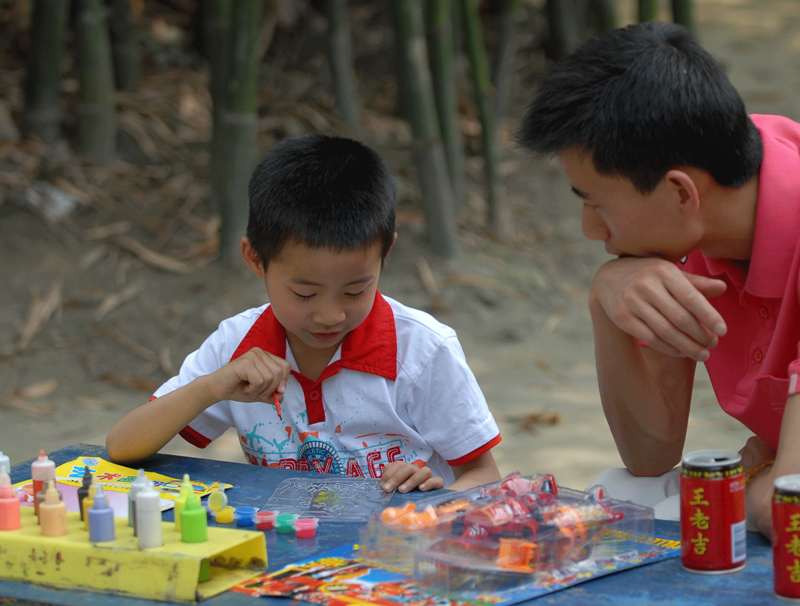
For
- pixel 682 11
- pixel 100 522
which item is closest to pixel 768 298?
pixel 100 522

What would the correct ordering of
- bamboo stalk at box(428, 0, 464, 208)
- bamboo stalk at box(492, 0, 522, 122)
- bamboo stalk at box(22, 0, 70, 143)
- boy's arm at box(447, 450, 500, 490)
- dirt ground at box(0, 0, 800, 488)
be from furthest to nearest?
bamboo stalk at box(492, 0, 522, 122) < bamboo stalk at box(428, 0, 464, 208) < bamboo stalk at box(22, 0, 70, 143) < dirt ground at box(0, 0, 800, 488) < boy's arm at box(447, 450, 500, 490)

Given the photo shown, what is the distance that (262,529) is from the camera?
154cm

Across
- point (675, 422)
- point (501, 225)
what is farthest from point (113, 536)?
point (501, 225)

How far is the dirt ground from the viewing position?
399cm

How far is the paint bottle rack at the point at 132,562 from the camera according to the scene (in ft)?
4.17

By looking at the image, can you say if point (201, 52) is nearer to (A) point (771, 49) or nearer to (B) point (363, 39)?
(B) point (363, 39)

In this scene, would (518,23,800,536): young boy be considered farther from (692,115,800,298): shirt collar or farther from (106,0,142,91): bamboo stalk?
(106,0,142,91): bamboo stalk

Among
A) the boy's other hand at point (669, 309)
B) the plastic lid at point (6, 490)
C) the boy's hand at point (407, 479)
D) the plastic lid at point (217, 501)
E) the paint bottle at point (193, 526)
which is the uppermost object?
the boy's other hand at point (669, 309)

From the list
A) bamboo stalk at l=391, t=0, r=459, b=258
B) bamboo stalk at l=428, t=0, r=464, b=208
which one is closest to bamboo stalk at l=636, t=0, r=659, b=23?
bamboo stalk at l=428, t=0, r=464, b=208

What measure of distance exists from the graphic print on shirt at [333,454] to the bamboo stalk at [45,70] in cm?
378

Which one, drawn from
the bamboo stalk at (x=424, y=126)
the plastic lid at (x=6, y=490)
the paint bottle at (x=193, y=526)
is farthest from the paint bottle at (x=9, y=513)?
the bamboo stalk at (x=424, y=126)

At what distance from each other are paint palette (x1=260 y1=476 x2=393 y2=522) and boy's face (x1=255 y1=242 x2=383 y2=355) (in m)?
0.31

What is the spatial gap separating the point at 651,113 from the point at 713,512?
0.71 m

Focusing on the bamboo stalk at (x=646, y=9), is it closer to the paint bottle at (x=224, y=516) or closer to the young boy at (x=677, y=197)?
the young boy at (x=677, y=197)
